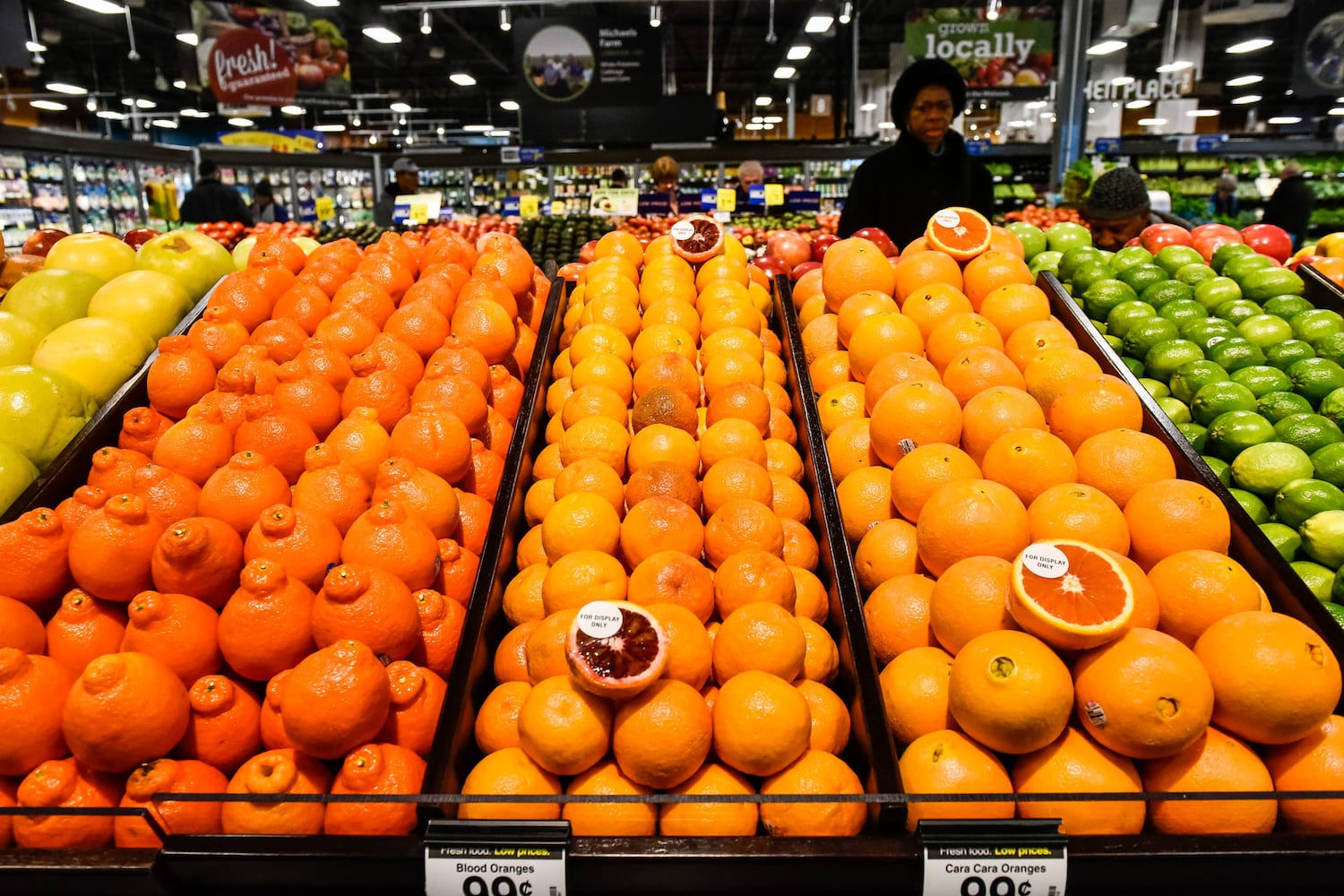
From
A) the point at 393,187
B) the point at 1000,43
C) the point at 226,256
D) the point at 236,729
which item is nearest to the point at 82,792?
the point at 236,729

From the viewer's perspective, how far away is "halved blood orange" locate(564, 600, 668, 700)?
1141 millimetres

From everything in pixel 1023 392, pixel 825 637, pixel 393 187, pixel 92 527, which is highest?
pixel 393 187

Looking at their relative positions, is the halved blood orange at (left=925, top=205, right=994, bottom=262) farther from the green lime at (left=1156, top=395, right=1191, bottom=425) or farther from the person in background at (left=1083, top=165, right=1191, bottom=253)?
the person in background at (left=1083, top=165, right=1191, bottom=253)

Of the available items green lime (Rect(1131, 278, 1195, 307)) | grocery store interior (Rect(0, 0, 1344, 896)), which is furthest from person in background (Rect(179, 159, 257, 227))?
green lime (Rect(1131, 278, 1195, 307))

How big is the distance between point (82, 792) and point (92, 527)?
18.2 inches

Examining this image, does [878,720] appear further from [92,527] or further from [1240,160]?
[1240,160]

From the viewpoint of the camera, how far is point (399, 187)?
1015cm

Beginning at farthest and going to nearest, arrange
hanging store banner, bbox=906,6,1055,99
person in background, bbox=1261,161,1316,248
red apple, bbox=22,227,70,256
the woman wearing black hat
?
hanging store banner, bbox=906,6,1055,99 → person in background, bbox=1261,161,1316,248 → the woman wearing black hat → red apple, bbox=22,227,70,256

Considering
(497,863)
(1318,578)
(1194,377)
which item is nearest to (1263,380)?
(1194,377)

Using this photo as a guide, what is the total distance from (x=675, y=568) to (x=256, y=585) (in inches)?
28.0

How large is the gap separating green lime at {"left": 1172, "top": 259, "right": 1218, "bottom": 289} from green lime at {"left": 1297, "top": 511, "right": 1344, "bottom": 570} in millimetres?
1107

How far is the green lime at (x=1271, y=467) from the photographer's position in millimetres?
1826

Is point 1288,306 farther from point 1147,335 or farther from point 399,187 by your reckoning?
point 399,187

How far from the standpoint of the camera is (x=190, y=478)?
1680 mm
